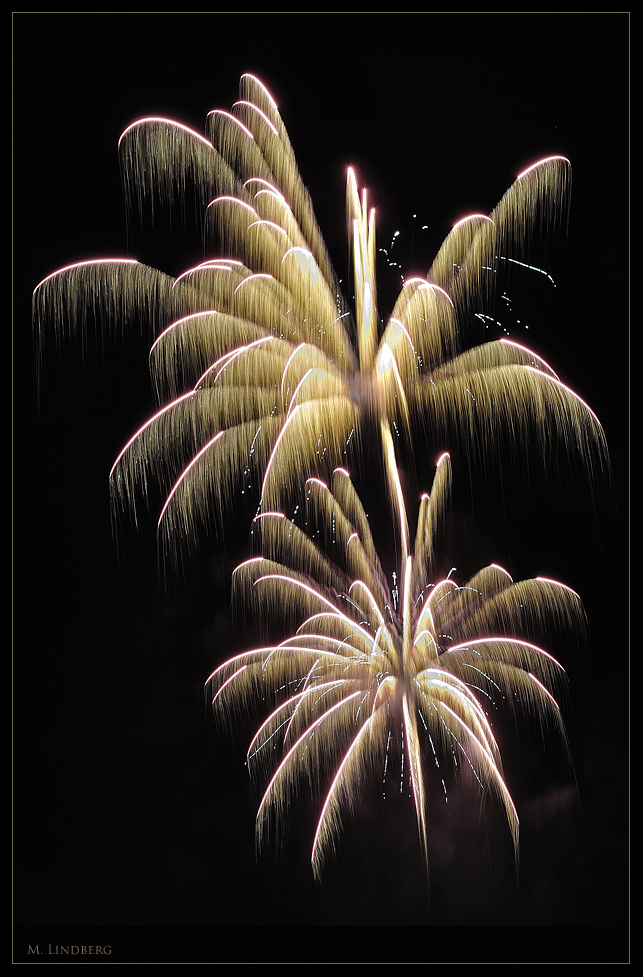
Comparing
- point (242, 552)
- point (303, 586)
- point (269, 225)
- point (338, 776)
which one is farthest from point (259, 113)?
point (338, 776)

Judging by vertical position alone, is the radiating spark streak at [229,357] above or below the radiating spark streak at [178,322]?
below

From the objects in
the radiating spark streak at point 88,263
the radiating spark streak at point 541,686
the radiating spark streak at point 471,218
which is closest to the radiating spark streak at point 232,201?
the radiating spark streak at point 88,263

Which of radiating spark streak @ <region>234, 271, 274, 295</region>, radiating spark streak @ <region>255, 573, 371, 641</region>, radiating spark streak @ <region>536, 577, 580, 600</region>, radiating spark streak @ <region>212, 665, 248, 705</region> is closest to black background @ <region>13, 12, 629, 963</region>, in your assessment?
radiating spark streak @ <region>536, 577, 580, 600</region>

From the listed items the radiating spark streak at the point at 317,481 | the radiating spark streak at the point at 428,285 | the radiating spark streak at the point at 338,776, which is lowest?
the radiating spark streak at the point at 338,776

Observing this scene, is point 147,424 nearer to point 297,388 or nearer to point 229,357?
point 229,357

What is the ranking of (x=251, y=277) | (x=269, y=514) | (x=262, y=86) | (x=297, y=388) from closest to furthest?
(x=297, y=388) → (x=251, y=277) → (x=269, y=514) → (x=262, y=86)

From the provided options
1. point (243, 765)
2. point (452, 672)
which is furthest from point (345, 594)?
point (243, 765)

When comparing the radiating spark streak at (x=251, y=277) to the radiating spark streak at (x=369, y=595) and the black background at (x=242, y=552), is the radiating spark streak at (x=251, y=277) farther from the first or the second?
the radiating spark streak at (x=369, y=595)

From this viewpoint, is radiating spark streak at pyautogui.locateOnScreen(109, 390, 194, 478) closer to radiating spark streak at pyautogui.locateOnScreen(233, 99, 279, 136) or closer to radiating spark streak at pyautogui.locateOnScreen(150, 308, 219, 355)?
radiating spark streak at pyautogui.locateOnScreen(150, 308, 219, 355)
